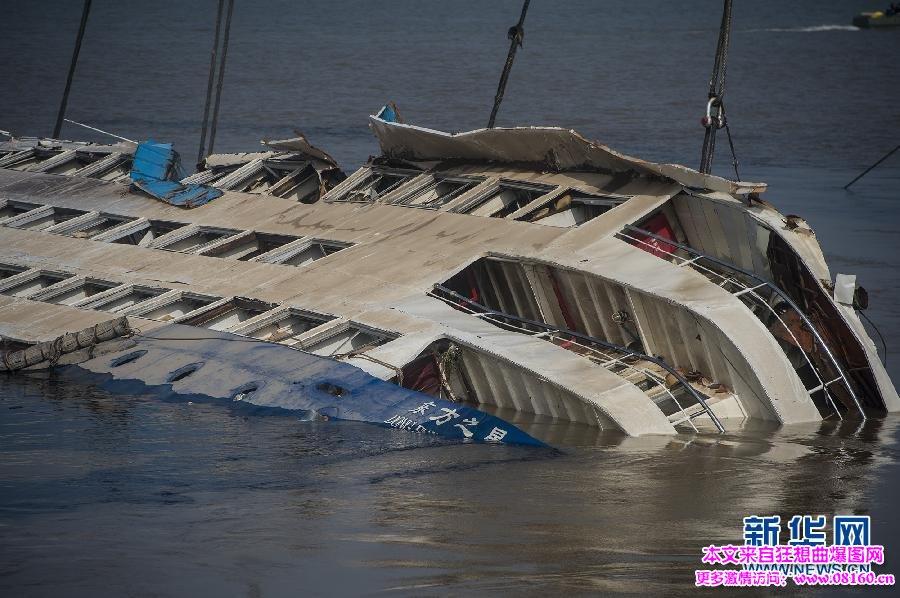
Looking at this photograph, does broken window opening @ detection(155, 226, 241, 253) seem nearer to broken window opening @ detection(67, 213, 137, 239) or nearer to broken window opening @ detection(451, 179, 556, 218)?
broken window opening @ detection(67, 213, 137, 239)

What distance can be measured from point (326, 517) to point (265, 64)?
240 feet

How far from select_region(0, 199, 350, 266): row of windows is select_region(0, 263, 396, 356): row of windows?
1.80 metres

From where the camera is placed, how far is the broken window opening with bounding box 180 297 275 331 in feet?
78.2

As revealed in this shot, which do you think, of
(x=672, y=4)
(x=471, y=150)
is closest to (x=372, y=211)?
(x=471, y=150)

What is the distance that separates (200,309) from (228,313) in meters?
0.57

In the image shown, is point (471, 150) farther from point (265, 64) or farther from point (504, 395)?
point (265, 64)

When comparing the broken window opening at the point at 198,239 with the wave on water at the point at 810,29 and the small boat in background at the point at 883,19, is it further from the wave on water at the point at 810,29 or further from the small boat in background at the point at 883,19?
the small boat in background at the point at 883,19

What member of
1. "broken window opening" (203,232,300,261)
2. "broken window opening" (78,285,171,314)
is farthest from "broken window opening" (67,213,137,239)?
"broken window opening" (78,285,171,314)

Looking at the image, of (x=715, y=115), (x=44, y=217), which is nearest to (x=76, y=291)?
(x=44, y=217)

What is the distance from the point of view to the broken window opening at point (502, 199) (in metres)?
27.2

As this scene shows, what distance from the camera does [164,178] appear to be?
33.4 meters

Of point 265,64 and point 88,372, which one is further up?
point 265,64

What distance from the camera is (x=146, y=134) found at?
184ft

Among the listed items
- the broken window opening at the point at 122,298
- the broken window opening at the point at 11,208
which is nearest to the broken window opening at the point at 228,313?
the broken window opening at the point at 122,298
